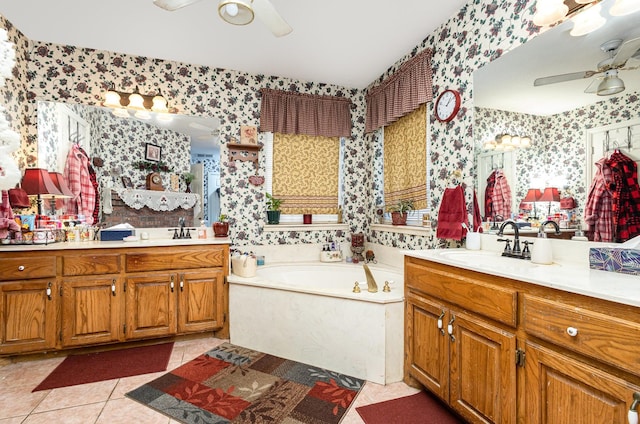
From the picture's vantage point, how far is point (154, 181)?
3164 mm

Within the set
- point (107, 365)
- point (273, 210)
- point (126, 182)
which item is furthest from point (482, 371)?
point (126, 182)

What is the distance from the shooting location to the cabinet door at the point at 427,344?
1786 millimetres

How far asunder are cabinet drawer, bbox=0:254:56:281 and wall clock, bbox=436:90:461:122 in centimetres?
326

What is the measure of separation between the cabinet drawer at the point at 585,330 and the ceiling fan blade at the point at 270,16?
1.90 m

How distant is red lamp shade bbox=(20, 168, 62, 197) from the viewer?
8.18 ft

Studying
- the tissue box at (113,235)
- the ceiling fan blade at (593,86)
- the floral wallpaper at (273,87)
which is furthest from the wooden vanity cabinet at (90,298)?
the ceiling fan blade at (593,86)

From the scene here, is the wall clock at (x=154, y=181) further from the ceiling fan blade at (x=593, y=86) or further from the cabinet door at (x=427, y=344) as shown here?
the ceiling fan blade at (x=593, y=86)

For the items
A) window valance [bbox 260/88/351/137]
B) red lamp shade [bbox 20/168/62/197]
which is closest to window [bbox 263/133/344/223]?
window valance [bbox 260/88/351/137]

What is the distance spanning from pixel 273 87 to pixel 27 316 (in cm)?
298

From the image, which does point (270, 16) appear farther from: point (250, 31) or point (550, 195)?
point (550, 195)

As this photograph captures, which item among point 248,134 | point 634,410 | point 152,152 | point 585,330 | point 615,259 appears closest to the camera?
point 634,410

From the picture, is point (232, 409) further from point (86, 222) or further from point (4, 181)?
point (86, 222)

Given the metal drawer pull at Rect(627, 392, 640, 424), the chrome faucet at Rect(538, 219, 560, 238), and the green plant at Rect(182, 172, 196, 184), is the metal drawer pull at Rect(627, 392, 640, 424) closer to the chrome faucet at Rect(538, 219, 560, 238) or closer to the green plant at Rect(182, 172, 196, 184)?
the chrome faucet at Rect(538, 219, 560, 238)

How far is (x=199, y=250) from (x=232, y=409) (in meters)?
1.36
